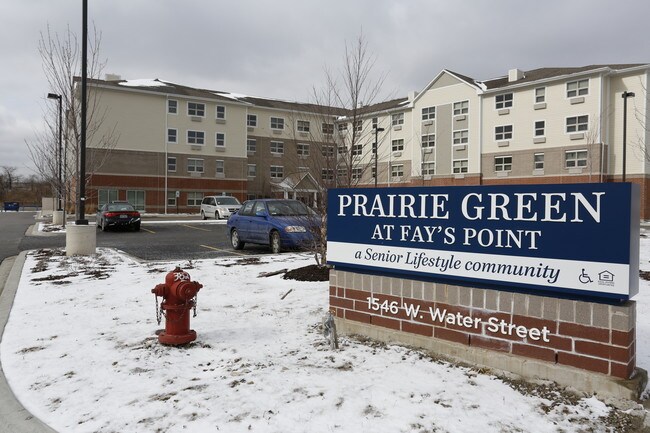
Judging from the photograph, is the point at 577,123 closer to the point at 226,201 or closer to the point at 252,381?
the point at 226,201

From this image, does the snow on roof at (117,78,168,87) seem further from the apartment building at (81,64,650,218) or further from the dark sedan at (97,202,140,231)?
the dark sedan at (97,202,140,231)

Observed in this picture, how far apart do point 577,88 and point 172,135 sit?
37855mm

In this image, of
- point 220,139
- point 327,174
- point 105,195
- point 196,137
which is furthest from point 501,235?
point 220,139

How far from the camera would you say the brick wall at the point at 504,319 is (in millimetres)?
3510

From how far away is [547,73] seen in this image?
40.3 metres

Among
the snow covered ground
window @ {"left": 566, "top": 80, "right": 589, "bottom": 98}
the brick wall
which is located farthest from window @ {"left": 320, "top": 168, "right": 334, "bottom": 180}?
window @ {"left": 566, "top": 80, "right": 589, "bottom": 98}

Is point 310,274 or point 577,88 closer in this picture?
point 310,274

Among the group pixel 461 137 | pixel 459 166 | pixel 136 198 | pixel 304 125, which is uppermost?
pixel 461 137

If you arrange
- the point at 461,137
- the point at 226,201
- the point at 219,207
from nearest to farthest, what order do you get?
1. the point at 219,207
2. the point at 226,201
3. the point at 461,137

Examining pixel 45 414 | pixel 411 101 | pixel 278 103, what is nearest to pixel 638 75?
pixel 411 101

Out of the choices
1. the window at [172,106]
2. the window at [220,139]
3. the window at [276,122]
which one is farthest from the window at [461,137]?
the window at [172,106]

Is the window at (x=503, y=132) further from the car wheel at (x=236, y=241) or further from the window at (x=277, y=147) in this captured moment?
the car wheel at (x=236, y=241)

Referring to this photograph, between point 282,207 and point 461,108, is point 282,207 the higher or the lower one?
the lower one

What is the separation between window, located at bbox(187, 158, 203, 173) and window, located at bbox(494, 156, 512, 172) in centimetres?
3007
